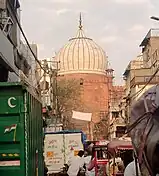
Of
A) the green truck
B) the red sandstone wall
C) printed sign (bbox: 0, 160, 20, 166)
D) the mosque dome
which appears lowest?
printed sign (bbox: 0, 160, 20, 166)

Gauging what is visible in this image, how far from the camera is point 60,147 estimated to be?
28953 millimetres

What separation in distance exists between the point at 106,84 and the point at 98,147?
211ft

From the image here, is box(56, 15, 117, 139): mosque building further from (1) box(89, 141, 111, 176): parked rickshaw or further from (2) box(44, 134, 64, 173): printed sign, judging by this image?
(1) box(89, 141, 111, 176): parked rickshaw

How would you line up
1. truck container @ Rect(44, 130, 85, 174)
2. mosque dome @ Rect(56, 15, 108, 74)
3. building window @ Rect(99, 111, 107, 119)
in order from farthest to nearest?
building window @ Rect(99, 111, 107, 119)
mosque dome @ Rect(56, 15, 108, 74)
truck container @ Rect(44, 130, 85, 174)

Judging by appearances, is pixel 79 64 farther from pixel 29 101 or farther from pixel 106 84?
pixel 29 101

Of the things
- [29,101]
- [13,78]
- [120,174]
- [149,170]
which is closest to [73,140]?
[13,78]

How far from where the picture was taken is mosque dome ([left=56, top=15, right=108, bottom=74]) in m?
80.6

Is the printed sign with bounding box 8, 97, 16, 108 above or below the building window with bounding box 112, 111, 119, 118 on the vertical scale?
below

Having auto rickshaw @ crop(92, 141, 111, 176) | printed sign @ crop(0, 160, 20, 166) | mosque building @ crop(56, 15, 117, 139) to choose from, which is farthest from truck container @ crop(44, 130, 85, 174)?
mosque building @ crop(56, 15, 117, 139)

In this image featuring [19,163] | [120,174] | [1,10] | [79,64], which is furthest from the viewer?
[79,64]

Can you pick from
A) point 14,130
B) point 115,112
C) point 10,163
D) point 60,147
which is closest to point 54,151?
point 60,147

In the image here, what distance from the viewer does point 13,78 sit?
96.2 feet

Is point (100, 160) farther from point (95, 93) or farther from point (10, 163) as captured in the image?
point (95, 93)

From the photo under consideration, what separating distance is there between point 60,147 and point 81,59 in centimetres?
5242
